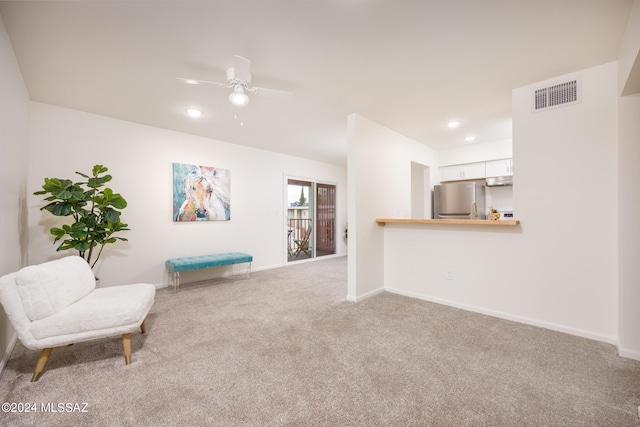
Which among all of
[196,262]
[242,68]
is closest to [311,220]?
[196,262]

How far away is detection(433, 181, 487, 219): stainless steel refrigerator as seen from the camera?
4504 mm

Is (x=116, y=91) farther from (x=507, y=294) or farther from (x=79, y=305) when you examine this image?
(x=507, y=294)

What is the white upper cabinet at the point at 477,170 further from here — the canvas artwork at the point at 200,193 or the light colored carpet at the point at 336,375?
the canvas artwork at the point at 200,193

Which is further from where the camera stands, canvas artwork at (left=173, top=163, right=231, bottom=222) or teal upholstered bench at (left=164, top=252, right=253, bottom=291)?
canvas artwork at (left=173, top=163, right=231, bottom=222)

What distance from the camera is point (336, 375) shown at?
1732 millimetres

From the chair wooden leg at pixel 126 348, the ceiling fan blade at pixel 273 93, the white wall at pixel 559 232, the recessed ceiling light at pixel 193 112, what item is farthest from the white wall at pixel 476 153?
the chair wooden leg at pixel 126 348

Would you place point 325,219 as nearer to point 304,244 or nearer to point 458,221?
point 304,244

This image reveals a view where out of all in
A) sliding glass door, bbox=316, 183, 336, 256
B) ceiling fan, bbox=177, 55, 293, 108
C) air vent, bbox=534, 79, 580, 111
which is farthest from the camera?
sliding glass door, bbox=316, 183, 336, 256

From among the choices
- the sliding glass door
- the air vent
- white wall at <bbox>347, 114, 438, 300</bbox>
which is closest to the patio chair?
the sliding glass door

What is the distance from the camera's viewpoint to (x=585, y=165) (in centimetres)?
225

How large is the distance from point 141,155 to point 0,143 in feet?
6.62

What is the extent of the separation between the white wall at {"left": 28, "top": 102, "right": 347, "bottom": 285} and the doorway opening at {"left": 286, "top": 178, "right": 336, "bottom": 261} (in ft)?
3.14

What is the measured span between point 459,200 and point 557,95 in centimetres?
243

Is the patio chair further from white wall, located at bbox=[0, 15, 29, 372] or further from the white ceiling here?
white wall, located at bbox=[0, 15, 29, 372]
